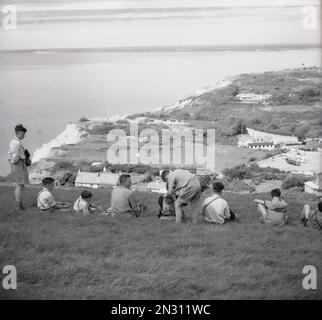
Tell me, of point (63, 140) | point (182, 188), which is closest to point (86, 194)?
point (63, 140)

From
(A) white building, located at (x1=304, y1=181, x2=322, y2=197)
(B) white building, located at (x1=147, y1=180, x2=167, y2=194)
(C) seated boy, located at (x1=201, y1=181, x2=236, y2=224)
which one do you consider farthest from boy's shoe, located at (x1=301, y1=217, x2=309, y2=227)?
(B) white building, located at (x1=147, y1=180, x2=167, y2=194)

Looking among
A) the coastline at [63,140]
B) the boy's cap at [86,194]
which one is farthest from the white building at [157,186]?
the coastline at [63,140]

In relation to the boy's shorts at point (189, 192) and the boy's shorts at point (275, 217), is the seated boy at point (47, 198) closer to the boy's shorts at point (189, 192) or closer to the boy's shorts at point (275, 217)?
the boy's shorts at point (189, 192)

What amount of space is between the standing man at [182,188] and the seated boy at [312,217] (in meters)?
1.47

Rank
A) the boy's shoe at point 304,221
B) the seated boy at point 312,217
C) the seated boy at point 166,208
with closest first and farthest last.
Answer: the seated boy at point 312,217 < the boy's shoe at point 304,221 < the seated boy at point 166,208

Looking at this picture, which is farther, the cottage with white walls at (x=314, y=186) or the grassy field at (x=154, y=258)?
the cottage with white walls at (x=314, y=186)

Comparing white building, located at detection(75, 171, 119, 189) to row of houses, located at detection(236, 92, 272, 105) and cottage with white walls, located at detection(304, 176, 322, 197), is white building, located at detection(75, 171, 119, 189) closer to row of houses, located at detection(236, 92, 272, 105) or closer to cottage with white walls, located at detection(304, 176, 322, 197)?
row of houses, located at detection(236, 92, 272, 105)

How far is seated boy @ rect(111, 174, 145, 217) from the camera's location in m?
8.63

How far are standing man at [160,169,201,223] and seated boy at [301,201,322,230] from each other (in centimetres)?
147

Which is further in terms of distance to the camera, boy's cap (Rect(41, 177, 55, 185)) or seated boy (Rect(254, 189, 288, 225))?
boy's cap (Rect(41, 177, 55, 185))

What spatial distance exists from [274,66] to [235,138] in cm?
131

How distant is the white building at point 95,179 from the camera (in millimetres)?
9164

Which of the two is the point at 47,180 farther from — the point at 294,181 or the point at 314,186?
the point at 314,186

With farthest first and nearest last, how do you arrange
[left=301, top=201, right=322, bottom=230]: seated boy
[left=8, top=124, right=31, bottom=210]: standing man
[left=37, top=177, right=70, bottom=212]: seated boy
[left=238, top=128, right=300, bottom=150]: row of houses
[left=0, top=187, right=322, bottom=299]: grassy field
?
[left=238, top=128, right=300, bottom=150]: row of houses < [left=37, top=177, right=70, bottom=212]: seated boy < [left=8, top=124, right=31, bottom=210]: standing man < [left=301, top=201, right=322, bottom=230]: seated boy < [left=0, top=187, right=322, bottom=299]: grassy field
